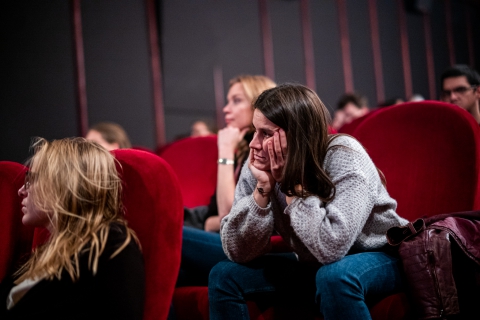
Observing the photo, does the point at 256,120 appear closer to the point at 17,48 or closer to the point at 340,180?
the point at 340,180

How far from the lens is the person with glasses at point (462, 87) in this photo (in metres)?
1.84

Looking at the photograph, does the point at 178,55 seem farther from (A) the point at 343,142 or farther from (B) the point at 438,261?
(B) the point at 438,261

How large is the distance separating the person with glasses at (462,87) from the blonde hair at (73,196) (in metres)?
1.30

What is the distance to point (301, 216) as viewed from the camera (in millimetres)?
1176

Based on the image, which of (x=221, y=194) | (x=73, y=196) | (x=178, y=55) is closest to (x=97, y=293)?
(x=73, y=196)

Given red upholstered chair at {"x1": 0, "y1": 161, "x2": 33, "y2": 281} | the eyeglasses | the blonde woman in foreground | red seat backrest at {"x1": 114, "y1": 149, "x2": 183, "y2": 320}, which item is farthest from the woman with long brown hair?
the eyeglasses

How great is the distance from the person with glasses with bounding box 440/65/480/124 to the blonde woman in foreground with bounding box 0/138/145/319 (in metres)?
1.31

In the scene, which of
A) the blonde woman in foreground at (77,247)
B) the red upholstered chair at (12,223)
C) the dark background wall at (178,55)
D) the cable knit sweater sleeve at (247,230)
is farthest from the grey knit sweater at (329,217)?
the dark background wall at (178,55)

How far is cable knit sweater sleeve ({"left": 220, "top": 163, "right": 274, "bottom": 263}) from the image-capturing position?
1248 mm

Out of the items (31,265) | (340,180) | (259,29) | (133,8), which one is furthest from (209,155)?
(259,29)

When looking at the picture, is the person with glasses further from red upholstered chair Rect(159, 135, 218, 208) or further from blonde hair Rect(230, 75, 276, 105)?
red upholstered chair Rect(159, 135, 218, 208)

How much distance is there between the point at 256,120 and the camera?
4.23 feet

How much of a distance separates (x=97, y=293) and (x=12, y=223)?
1.44 ft

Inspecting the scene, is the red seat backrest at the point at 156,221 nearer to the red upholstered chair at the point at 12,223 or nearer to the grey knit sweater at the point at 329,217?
the grey knit sweater at the point at 329,217
